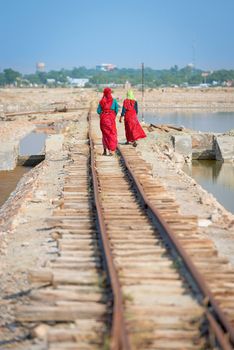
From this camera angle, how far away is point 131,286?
4945 millimetres

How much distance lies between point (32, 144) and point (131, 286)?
26.5 m

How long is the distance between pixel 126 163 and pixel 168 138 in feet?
30.4

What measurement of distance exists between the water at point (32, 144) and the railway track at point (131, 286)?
19361 millimetres

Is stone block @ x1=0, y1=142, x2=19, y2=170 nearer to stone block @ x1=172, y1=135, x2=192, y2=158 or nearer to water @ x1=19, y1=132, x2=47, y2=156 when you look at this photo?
water @ x1=19, y1=132, x2=47, y2=156

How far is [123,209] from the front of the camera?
8.11 metres

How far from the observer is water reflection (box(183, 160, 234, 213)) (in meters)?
15.7

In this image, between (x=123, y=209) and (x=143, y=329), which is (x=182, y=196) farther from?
(x=143, y=329)

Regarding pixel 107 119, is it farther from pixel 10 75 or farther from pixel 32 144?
pixel 10 75

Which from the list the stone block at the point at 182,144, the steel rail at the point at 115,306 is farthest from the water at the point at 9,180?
the steel rail at the point at 115,306

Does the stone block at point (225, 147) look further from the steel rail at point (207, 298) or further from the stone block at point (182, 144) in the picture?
the steel rail at point (207, 298)

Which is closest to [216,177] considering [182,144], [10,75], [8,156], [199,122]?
[182,144]

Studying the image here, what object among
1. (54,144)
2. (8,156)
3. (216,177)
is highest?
(54,144)

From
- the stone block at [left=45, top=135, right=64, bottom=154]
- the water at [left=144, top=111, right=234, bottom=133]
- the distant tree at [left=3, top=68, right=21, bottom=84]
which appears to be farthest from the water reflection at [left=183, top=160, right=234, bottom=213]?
the distant tree at [left=3, top=68, right=21, bottom=84]

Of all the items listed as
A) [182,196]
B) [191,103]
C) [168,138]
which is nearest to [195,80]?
[191,103]
